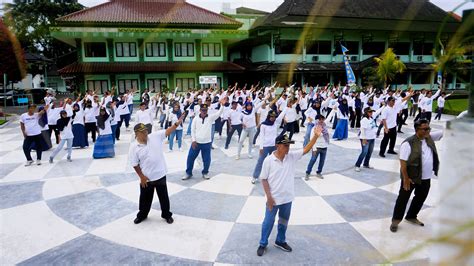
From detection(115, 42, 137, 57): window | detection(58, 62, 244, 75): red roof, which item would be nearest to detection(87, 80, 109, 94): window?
detection(58, 62, 244, 75): red roof

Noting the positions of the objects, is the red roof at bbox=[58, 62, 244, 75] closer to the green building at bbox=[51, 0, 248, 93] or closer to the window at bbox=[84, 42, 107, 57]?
the green building at bbox=[51, 0, 248, 93]

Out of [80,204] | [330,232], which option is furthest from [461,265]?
[80,204]

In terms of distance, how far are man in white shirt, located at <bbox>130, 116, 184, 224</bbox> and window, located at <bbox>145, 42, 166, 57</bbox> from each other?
27.0 meters

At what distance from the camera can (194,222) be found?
5953mm

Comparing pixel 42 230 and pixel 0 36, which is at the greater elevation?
pixel 0 36

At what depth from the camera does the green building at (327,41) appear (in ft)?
103

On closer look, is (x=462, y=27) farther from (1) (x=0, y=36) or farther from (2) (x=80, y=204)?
(1) (x=0, y=36)

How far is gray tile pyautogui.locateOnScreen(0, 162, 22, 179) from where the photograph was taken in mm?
9164

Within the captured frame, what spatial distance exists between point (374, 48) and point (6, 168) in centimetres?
3457

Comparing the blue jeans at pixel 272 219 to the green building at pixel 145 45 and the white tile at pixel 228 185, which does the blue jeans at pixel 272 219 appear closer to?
Answer: the white tile at pixel 228 185

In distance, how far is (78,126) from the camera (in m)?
11.9

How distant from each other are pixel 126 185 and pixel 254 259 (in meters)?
4.37

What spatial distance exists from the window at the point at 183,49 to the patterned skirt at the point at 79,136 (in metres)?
21.1

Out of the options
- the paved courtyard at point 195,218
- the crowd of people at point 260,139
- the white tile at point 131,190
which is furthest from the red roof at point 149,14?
the white tile at point 131,190
